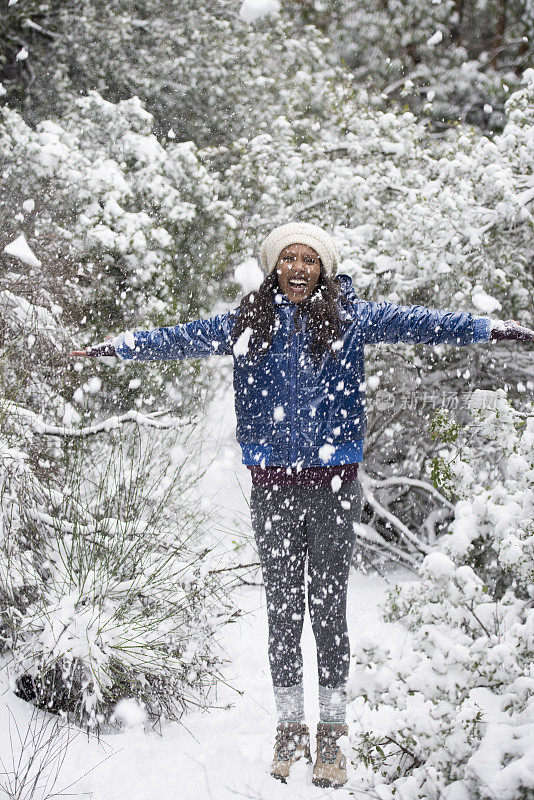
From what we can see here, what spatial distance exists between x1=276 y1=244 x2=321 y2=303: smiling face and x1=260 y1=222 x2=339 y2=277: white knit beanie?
0.06ft

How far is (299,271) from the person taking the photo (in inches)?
82.0

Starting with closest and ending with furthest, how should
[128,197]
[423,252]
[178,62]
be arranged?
1. [423,252]
2. [128,197]
3. [178,62]

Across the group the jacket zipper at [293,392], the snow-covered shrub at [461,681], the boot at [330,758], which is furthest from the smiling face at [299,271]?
the boot at [330,758]

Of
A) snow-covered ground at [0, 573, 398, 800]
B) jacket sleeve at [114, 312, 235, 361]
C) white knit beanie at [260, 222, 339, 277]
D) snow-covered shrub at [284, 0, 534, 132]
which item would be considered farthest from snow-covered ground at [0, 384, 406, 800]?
snow-covered shrub at [284, 0, 534, 132]

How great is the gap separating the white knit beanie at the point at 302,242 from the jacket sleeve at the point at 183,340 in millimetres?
244

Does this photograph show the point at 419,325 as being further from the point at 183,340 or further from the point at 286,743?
the point at 286,743

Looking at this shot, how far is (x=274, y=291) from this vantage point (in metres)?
2.12

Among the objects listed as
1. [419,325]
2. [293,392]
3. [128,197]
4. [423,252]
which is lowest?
[293,392]

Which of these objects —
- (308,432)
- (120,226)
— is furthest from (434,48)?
(308,432)

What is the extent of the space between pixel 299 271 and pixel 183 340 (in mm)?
453

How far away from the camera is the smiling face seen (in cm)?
209

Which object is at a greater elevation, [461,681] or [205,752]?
[461,681]

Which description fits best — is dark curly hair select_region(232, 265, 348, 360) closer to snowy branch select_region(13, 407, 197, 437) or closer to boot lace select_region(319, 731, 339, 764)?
snowy branch select_region(13, 407, 197, 437)

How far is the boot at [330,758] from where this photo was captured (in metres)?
1.98
